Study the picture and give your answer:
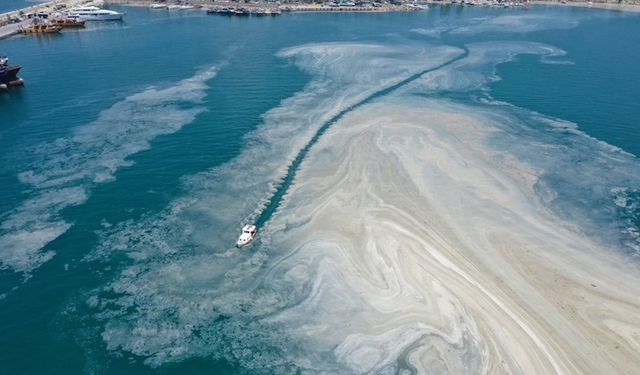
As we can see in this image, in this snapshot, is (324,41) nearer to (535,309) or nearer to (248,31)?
(248,31)

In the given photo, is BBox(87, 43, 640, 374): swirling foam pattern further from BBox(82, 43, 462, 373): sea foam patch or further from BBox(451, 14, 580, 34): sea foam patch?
BBox(451, 14, 580, 34): sea foam patch

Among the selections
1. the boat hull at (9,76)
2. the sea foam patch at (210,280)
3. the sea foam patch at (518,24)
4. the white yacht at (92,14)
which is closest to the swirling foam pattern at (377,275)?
the sea foam patch at (210,280)

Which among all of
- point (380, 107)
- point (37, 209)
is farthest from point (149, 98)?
point (380, 107)

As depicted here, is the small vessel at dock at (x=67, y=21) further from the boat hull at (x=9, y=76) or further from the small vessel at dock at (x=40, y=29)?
the boat hull at (x=9, y=76)

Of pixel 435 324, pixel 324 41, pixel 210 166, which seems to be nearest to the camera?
pixel 435 324

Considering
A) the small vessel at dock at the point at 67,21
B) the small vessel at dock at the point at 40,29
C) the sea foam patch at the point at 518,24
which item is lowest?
the sea foam patch at the point at 518,24

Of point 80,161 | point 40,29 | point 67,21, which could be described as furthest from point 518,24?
point 40,29
